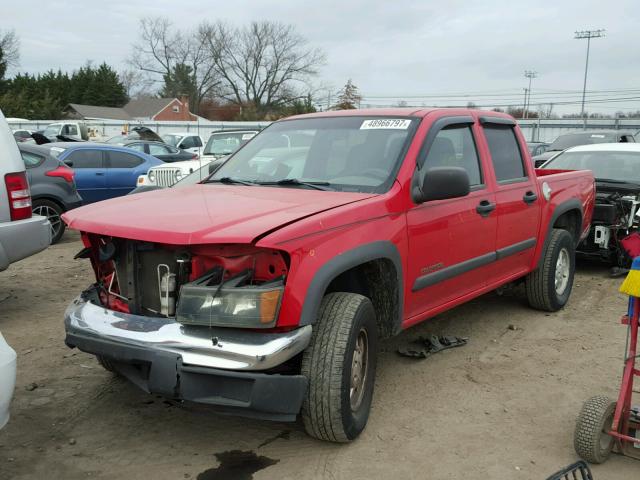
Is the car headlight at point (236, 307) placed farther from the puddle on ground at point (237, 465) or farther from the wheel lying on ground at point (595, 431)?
the wheel lying on ground at point (595, 431)

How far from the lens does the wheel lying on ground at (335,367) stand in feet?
10.2

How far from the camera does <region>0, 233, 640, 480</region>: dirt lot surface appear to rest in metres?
3.19

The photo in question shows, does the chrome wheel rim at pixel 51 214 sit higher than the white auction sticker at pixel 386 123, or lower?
lower

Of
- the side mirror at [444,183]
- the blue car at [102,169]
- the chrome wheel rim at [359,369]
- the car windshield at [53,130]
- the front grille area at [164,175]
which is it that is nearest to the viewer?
the chrome wheel rim at [359,369]

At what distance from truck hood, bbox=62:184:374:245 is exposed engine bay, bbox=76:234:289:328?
5.1 inches

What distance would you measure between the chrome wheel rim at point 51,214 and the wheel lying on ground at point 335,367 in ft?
23.0

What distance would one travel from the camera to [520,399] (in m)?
4.02

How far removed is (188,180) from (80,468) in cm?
360

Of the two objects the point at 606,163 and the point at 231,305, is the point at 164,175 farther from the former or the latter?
the point at 231,305

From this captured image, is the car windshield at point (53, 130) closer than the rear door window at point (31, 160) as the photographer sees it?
No

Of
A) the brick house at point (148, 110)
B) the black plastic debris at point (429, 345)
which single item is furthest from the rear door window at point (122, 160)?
the brick house at point (148, 110)

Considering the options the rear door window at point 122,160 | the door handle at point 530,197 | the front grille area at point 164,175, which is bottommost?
the front grille area at point 164,175

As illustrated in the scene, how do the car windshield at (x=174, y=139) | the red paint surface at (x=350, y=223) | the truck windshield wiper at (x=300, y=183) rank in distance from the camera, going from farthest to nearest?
the car windshield at (x=174, y=139), the truck windshield wiper at (x=300, y=183), the red paint surface at (x=350, y=223)

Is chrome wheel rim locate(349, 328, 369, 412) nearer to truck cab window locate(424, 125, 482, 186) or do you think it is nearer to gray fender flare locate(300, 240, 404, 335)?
gray fender flare locate(300, 240, 404, 335)
